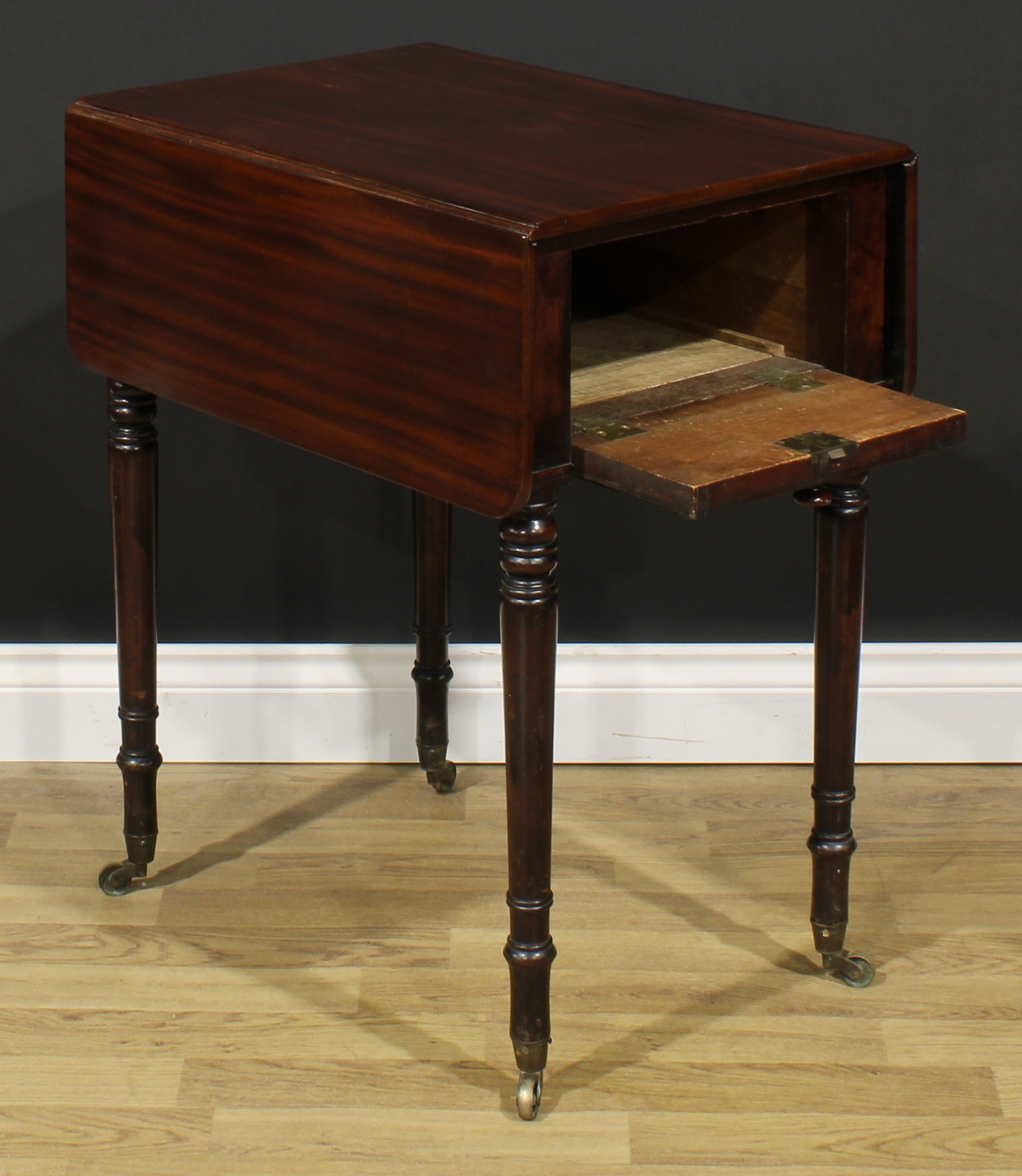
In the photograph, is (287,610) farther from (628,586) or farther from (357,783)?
(628,586)

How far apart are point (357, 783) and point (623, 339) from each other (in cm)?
82

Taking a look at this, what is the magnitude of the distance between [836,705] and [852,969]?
31 centimetres

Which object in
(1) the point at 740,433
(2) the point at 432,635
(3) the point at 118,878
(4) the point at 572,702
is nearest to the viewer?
(1) the point at 740,433

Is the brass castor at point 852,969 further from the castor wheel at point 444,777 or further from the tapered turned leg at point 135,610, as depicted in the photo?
the tapered turned leg at point 135,610

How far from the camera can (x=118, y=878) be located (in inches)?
83.6

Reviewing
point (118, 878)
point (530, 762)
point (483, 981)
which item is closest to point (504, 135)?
point (530, 762)

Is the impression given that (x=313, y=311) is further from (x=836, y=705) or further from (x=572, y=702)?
(x=572, y=702)

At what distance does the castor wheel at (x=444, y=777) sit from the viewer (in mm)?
2342

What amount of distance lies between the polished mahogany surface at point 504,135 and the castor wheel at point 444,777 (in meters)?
0.89

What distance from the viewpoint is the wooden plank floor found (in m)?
1.72

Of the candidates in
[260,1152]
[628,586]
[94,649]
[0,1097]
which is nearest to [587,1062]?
[260,1152]

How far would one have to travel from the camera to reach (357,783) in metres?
2.38

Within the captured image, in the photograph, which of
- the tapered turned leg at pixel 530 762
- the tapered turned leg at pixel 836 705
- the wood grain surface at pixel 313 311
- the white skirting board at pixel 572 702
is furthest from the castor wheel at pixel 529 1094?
the white skirting board at pixel 572 702

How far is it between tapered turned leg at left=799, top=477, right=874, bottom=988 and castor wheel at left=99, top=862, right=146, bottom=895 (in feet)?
2.57
